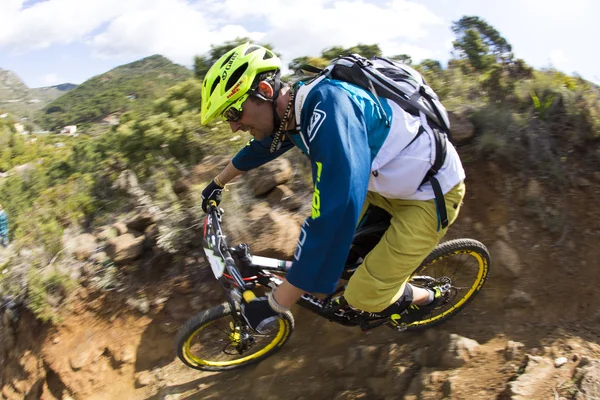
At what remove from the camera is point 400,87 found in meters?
2.11

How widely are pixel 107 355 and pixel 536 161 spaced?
433 cm

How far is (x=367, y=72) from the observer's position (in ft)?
6.88

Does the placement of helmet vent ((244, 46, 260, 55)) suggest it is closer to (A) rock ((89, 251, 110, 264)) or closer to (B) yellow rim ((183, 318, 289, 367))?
(B) yellow rim ((183, 318, 289, 367))

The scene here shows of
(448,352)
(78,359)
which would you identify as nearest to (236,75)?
(448,352)

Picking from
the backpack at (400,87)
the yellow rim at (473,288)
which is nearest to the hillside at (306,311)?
the yellow rim at (473,288)

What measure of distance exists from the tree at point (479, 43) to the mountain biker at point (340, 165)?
13.1 feet

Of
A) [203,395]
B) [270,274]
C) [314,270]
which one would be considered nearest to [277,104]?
[314,270]

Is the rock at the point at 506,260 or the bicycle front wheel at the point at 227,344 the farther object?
the rock at the point at 506,260

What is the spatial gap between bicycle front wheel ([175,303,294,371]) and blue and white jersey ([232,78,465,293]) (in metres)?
1.50

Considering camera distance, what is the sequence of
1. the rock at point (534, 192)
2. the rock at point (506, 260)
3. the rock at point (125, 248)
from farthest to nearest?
the rock at point (125, 248) → the rock at point (534, 192) → the rock at point (506, 260)

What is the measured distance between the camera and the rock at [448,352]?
3004mm

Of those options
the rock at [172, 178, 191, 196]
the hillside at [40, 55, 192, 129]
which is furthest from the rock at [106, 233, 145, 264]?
the hillside at [40, 55, 192, 129]

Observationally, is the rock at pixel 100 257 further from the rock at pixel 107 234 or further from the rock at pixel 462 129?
the rock at pixel 462 129

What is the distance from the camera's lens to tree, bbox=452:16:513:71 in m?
5.96
